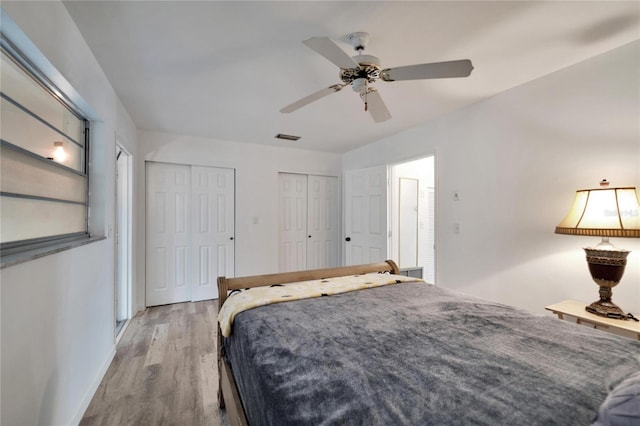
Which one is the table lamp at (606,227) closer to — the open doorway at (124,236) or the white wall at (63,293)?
the white wall at (63,293)

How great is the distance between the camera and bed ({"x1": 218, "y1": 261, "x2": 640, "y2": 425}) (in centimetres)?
75

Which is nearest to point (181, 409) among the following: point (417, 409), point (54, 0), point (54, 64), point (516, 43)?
point (417, 409)

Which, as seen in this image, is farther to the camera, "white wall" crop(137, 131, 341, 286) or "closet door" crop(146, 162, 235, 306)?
"white wall" crop(137, 131, 341, 286)

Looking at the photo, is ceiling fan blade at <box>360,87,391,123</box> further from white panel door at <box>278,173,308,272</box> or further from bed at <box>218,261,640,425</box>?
white panel door at <box>278,173,308,272</box>

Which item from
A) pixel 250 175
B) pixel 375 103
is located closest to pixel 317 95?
pixel 375 103

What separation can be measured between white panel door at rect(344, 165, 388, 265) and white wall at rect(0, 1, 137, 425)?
3.13 meters

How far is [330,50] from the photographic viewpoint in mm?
1440

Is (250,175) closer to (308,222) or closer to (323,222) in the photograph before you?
(308,222)

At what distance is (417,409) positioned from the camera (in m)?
0.75

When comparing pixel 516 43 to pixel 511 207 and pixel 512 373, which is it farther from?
pixel 512 373

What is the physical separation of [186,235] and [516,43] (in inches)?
159

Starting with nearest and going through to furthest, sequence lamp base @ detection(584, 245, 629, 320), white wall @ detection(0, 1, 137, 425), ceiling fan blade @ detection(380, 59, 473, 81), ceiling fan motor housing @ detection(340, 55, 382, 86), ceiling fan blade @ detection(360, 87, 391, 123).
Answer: white wall @ detection(0, 1, 137, 425) → ceiling fan blade @ detection(380, 59, 473, 81) → ceiling fan motor housing @ detection(340, 55, 382, 86) → lamp base @ detection(584, 245, 629, 320) → ceiling fan blade @ detection(360, 87, 391, 123)

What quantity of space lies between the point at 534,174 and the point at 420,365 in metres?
2.20

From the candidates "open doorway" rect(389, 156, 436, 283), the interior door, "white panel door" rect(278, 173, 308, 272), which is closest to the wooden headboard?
"open doorway" rect(389, 156, 436, 283)
